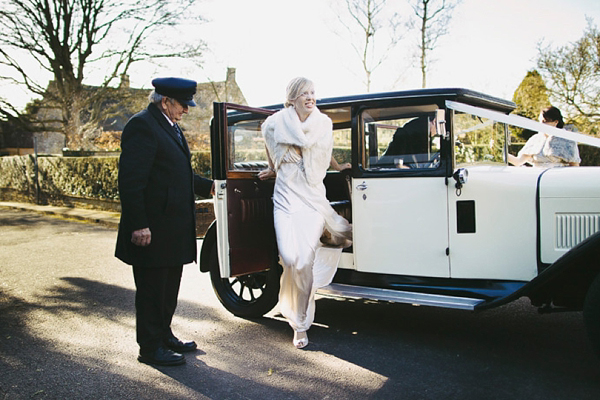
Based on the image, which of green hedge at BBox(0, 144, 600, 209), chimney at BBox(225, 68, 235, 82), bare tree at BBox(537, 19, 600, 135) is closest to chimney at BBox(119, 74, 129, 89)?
chimney at BBox(225, 68, 235, 82)

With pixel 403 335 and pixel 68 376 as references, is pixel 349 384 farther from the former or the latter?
pixel 68 376

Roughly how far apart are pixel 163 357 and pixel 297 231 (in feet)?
4.49

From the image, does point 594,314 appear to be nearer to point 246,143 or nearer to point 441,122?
point 441,122

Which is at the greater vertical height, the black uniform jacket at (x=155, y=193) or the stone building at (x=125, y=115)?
the stone building at (x=125, y=115)

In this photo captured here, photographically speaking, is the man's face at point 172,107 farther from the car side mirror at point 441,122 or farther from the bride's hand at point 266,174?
the car side mirror at point 441,122

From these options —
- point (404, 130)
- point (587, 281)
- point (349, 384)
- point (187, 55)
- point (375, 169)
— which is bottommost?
point (349, 384)

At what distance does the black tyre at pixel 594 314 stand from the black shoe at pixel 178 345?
2.76m

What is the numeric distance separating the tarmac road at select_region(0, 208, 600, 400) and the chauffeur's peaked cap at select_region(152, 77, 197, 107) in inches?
77.0

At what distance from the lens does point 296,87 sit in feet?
13.4

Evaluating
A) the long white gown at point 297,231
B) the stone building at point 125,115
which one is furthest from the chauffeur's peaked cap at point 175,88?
the stone building at point 125,115

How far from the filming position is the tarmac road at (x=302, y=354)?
3.26m

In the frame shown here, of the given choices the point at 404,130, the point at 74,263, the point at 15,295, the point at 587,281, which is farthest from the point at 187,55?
the point at 587,281

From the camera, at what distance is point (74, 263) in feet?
25.2

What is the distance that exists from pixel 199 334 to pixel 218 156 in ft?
5.07
